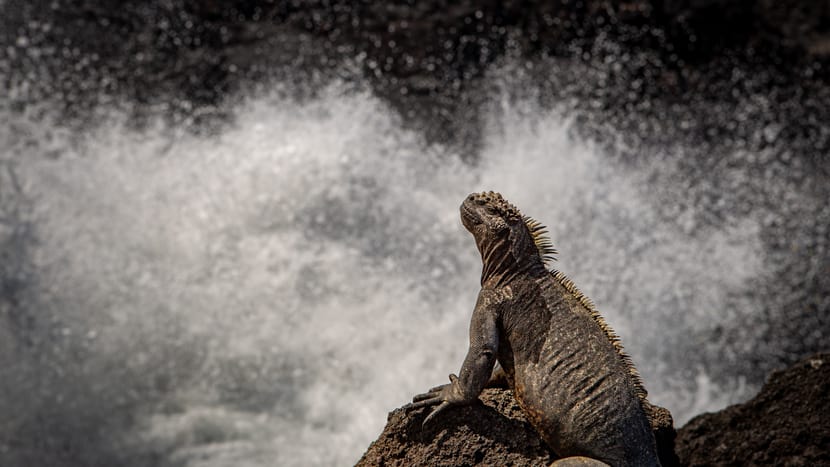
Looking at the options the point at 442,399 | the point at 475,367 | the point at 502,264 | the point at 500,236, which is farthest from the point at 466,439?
the point at 500,236

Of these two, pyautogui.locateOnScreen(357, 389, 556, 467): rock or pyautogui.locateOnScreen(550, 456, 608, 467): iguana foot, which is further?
pyautogui.locateOnScreen(357, 389, 556, 467): rock

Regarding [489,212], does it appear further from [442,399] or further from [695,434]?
[695,434]

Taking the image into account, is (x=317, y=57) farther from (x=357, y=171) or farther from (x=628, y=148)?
(x=628, y=148)

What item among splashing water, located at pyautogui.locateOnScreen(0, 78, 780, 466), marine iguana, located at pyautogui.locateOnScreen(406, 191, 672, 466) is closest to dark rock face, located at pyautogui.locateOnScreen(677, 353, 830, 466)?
marine iguana, located at pyautogui.locateOnScreen(406, 191, 672, 466)

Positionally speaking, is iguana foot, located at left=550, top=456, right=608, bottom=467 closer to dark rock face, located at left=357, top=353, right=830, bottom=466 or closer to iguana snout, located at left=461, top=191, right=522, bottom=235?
dark rock face, located at left=357, top=353, right=830, bottom=466

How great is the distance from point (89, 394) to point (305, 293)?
77.7 inches

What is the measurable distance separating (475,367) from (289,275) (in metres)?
4.83

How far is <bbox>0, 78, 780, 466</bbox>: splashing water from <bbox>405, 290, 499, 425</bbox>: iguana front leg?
12.2 feet

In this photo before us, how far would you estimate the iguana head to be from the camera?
363 centimetres

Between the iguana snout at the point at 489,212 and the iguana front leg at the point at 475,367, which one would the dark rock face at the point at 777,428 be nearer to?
the iguana front leg at the point at 475,367

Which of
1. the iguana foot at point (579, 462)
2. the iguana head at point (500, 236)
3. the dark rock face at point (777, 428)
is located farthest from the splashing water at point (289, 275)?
the iguana foot at point (579, 462)

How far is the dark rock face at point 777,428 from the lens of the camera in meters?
4.40

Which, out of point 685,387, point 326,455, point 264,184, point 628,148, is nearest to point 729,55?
point 628,148

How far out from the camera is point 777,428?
4547mm
